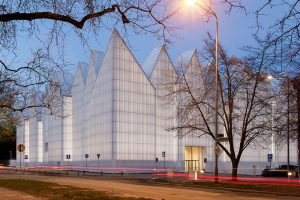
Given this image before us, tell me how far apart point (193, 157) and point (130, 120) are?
50.5ft

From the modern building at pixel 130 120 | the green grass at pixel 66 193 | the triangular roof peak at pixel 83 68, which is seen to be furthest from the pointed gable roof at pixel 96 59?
the green grass at pixel 66 193

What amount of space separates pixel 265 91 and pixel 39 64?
85.6 feet

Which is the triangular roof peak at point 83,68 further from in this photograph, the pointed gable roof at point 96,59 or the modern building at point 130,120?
the pointed gable roof at point 96,59

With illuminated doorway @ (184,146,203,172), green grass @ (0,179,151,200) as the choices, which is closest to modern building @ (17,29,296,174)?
illuminated doorway @ (184,146,203,172)

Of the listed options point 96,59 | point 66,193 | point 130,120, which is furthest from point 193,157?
point 66,193

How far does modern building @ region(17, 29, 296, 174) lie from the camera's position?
238ft

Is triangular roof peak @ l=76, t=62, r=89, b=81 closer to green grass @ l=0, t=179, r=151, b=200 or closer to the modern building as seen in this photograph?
the modern building

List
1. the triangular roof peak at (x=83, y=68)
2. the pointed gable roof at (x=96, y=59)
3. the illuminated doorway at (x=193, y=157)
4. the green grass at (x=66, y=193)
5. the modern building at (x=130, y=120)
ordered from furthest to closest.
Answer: the triangular roof peak at (x=83, y=68)
the pointed gable roof at (x=96, y=59)
the illuminated doorway at (x=193, y=157)
the modern building at (x=130, y=120)
the green grass at (x=66, y=193)

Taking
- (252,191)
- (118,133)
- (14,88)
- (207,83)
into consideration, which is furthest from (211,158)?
(14,88)

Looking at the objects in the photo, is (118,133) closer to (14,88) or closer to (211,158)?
(211,158)

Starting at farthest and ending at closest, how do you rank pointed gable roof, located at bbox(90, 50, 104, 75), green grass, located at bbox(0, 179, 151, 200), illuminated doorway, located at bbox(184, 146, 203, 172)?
pointed gable roof, located at bbox(90, 50, 104, 75) < illuminated doorway, located at bbox(184, 146, 203, 172) < green grass, located at bbox(0, 179, 151, 200)

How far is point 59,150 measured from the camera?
306 feet

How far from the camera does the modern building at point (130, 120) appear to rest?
72.6m

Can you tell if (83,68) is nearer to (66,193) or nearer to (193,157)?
(193,157)
